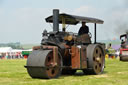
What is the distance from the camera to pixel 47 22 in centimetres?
1146

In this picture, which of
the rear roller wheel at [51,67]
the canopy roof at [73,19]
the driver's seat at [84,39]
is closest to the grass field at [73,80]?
the rear roller wheel at [51,67]

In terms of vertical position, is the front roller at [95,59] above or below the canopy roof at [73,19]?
below

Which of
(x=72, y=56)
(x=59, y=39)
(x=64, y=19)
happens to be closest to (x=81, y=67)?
(x=72, y=56)

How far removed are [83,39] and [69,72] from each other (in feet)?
4.95

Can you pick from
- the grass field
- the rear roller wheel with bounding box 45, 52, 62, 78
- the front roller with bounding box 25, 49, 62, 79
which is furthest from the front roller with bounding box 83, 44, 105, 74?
the front roller with bounding box 25, 49, 62, 79

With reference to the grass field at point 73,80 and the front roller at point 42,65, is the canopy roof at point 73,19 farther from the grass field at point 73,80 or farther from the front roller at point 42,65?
the grass field at point 73,80

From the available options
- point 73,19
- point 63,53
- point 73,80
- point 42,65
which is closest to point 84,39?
point 73,19

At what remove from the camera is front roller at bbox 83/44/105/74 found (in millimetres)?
10305

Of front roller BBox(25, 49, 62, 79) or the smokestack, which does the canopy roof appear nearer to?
the smokestack

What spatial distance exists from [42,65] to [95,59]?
2906 millimetres

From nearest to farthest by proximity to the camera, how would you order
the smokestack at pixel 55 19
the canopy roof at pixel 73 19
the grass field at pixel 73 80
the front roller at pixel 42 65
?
the grass field at pixel 73 80
the front roller at pixel 42 65
the smokestack at pixel 55 19
the canopy roof at pixel 73 19

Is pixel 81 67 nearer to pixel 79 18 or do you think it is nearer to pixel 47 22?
pixel 79 18

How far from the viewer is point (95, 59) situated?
10656mm

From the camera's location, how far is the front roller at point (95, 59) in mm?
10305
